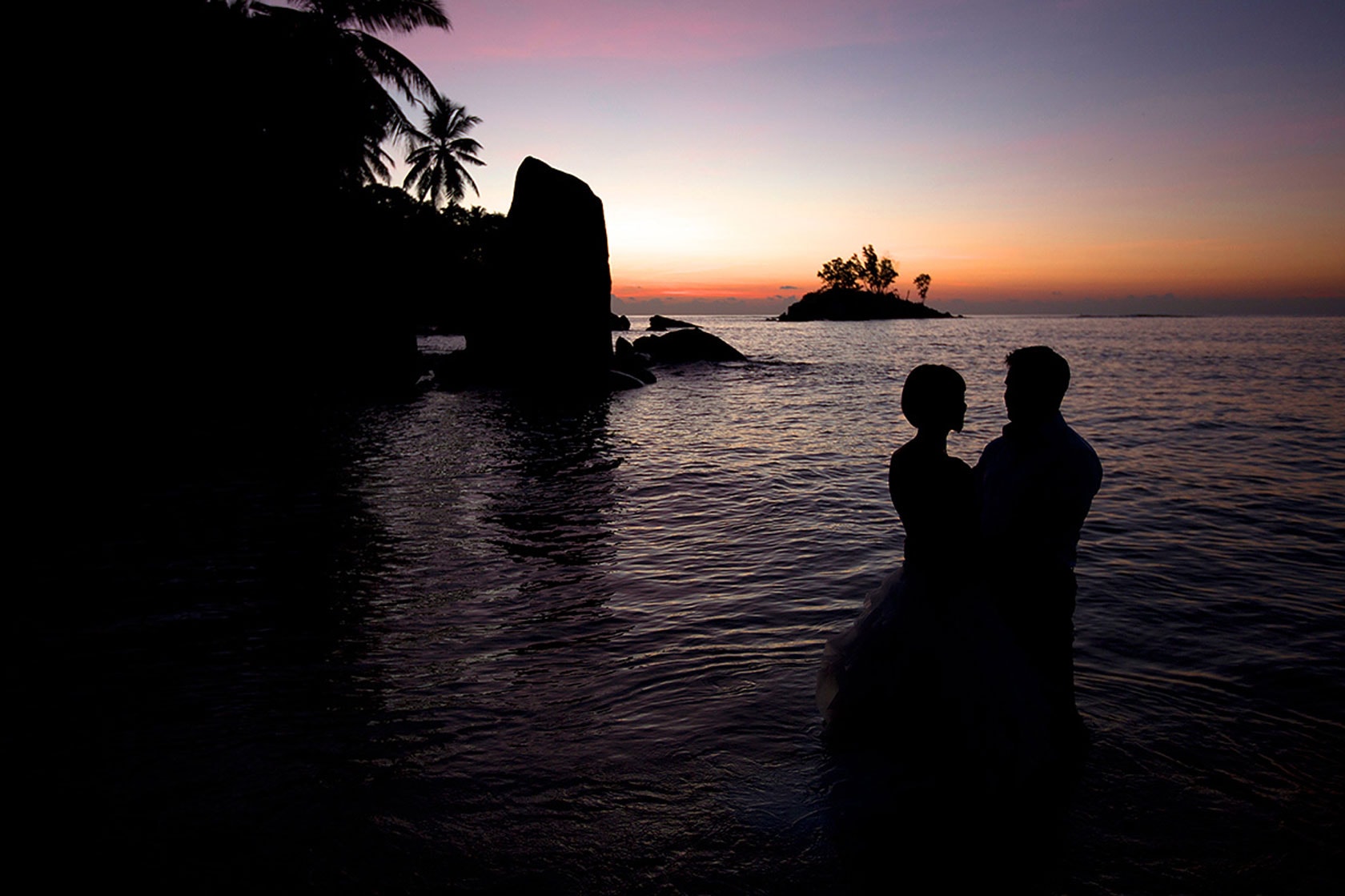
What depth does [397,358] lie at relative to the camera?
29.5 meters

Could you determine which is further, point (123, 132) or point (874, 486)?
point (123, 132)

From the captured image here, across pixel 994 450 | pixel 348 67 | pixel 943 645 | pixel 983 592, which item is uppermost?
pixel 348 67

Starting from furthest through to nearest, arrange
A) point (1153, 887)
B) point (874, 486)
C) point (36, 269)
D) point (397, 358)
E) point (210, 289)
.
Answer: point (397, 358), point (210, 289), point (36, 269), point (874, 486), point (1153, 887)

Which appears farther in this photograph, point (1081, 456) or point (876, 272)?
point (876, 272)

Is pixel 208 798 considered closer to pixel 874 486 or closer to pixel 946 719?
pixel 946 719

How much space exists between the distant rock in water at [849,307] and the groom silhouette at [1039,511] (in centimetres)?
16131

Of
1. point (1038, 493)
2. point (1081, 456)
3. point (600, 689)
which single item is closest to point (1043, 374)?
point (1081, 456)

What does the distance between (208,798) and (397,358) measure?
28054mm

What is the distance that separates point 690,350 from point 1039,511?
41820 mm

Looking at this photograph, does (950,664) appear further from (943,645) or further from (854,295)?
(854,295)

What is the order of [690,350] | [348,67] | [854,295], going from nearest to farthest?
[348,67] → [690,350] → [854,295]

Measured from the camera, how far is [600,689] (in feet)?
16.0

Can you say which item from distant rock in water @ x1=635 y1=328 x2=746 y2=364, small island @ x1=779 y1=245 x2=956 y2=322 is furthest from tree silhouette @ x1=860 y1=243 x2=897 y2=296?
distant rock in water @ x1=635 y1=328 x2=746 y2=364

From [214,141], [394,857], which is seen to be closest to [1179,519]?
[394,857]
